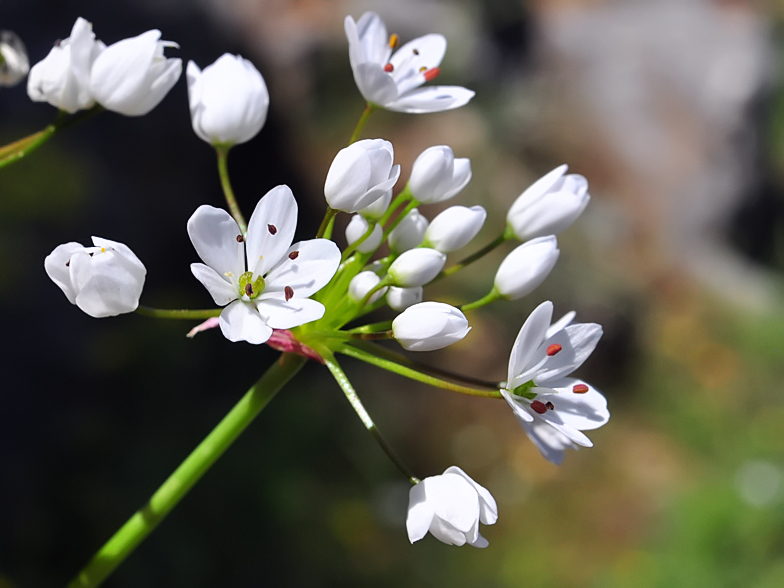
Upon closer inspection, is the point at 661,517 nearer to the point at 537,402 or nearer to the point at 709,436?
the point at 709,436

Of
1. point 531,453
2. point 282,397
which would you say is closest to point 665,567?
point 531,453

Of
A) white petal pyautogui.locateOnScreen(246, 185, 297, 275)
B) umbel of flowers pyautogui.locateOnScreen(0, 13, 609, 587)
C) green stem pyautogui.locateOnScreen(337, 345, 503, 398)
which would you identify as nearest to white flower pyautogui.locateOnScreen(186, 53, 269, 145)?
umbel of flowers pyautogui.locateOnScreen(0, 13, 609, 587)

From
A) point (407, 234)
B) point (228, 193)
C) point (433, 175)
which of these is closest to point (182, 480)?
point (228, 193)

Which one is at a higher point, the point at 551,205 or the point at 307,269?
the point at 307,269

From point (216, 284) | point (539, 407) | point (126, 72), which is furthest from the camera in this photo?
point (126, 72)

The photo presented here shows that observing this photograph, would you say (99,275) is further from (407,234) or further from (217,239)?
(407,234)

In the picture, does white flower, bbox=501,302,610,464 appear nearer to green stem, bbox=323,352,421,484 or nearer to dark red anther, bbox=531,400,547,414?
dark red anther, bbox=531,400,547,414

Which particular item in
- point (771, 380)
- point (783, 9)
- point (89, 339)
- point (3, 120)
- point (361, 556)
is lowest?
point (771, 380)
